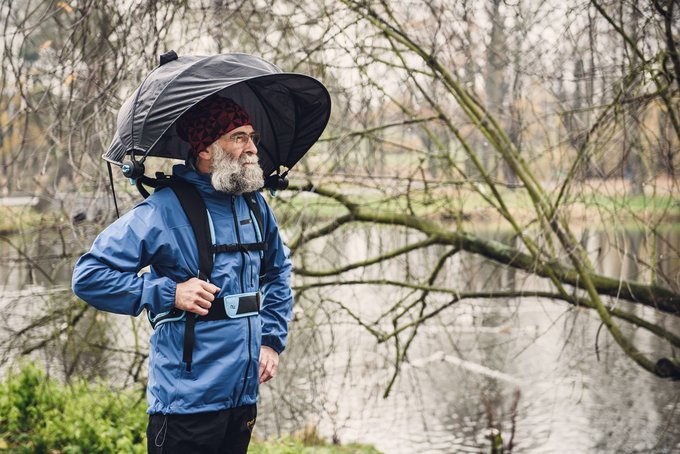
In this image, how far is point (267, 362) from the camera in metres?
2.72

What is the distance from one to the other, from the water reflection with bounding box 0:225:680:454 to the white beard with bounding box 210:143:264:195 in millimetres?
2522

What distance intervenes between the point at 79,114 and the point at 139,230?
2239mm

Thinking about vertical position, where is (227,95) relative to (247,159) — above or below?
above

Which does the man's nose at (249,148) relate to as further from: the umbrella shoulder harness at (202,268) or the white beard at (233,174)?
the umbrella shoulder harness at (202,268)

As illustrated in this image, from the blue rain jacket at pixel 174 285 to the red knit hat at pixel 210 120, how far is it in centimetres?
12

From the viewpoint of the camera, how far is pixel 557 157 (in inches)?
203

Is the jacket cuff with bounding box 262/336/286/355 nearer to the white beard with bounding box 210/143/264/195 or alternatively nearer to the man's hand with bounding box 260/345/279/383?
the man's hand with bounding box 260/345/279/383

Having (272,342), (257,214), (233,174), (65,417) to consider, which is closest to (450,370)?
(65,417)

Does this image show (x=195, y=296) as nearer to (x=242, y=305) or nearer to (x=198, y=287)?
(x=198, y=287)

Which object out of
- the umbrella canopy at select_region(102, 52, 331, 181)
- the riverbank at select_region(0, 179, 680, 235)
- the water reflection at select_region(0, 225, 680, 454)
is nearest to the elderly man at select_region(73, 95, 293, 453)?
the umbrella canopy at select_region(102, 52, 331, 181)

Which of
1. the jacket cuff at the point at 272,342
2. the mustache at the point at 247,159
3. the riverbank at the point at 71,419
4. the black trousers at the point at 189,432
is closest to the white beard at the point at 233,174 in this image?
the mustache at the point at 247,159

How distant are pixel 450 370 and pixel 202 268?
755 centimetres

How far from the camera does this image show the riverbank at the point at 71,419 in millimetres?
4809

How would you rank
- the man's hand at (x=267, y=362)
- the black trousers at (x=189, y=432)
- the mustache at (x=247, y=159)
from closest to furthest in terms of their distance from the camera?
the black trousers at (x=189, y=432) < the mustache at (x=247, y=159) < the man's hand at (x=267, y=362)
